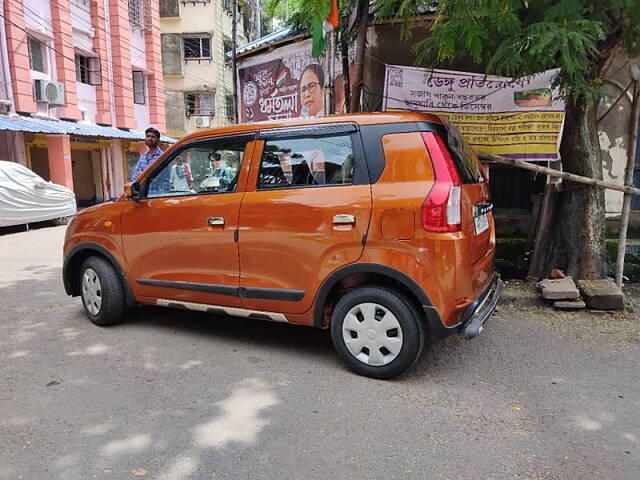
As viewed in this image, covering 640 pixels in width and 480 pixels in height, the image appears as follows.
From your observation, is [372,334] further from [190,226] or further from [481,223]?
[190,226]

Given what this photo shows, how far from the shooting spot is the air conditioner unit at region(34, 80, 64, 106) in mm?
15422

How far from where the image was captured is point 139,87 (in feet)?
74.7

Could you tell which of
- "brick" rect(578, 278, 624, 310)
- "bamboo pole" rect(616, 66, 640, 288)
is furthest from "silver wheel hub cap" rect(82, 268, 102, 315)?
"bamboo pole" rect(616, 66, 640, 288)

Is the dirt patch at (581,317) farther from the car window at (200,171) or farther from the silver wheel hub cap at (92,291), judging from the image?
the silver wheel hub cap at (92,291)

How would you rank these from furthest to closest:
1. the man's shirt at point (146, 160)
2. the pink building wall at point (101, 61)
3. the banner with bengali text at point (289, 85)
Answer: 1. the pink building wall at point (101, 61)
2. the banner with bengali text at point (289, 85)
3. the man's shirt at point (146, 160)

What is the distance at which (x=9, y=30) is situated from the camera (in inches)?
563

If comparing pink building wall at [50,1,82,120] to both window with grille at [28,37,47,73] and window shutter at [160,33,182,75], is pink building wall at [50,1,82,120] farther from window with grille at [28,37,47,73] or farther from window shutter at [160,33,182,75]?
window shutter at [160,33,182,75]

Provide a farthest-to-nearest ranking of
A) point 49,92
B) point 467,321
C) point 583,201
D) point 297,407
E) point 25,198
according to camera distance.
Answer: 1. point 49,92
2. point 25,198
3. point 583,201
4. point 467,321
5. point 297,407

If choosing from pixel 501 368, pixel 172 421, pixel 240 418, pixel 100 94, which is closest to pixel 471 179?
pixel 501 368

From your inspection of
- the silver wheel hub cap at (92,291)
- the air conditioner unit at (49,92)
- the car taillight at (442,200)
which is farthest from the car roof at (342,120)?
the air conditioner unit at (49,92)

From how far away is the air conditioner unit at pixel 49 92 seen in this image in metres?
15.4

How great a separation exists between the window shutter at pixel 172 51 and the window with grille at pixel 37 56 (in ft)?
40.1

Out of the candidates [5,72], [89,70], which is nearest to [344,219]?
[5,72]

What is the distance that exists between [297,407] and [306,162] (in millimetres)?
1740
